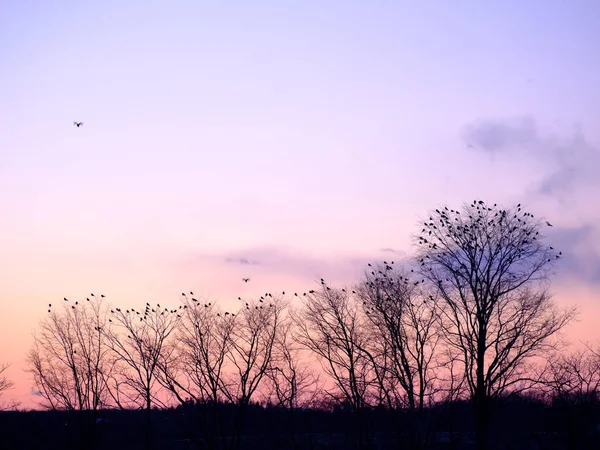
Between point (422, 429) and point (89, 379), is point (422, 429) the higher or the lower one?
the lower one

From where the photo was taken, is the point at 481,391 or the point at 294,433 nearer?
the point at 481,391

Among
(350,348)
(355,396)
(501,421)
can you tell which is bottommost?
(501,421)

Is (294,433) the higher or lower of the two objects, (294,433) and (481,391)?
the lower

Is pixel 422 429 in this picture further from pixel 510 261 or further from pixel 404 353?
pixel 510 261

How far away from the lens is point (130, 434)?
99.1 m

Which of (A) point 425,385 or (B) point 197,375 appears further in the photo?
(B) point 197,375

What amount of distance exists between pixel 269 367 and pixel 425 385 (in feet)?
32.1

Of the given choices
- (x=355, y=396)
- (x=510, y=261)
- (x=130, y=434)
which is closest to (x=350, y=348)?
(x=355, y=396)

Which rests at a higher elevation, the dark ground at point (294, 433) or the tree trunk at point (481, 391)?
the tree trunk at point (481, 391)

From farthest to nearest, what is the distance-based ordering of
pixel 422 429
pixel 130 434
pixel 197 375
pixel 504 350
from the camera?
pixel 130 434, pixel 197 375, pixel 422 429, pixel 504 350

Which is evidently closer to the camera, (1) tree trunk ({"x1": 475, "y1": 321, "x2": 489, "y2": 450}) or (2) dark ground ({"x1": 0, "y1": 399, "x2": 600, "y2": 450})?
(1) tree trunk ({"x1": 475, "y1": 321, "x2": 489, "y2": 450})

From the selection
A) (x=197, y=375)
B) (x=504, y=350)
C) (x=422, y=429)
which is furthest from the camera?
(x=197, y=375)

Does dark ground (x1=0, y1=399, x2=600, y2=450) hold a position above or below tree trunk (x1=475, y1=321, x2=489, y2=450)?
below

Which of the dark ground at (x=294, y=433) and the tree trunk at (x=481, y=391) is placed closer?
the tree trunk at (x=481, y=391)
